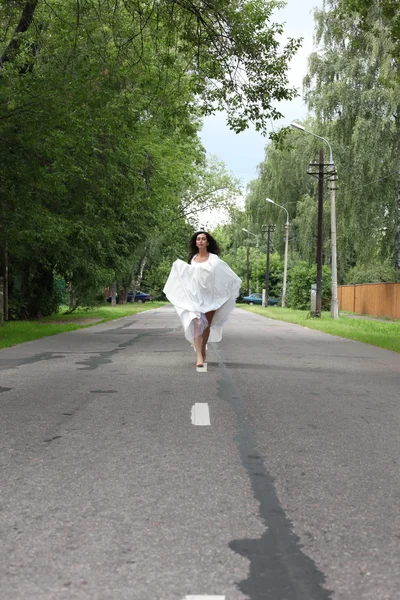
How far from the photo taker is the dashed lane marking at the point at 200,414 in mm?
7164

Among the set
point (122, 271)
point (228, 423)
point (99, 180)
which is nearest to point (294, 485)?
point (228, 423)

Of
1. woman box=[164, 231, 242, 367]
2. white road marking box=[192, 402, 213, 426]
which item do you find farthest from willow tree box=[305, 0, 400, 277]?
white road marking box=[192, 402, 213, 426]

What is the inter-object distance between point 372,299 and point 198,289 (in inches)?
1340

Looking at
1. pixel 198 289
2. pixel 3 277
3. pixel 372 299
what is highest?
pixel 3 277

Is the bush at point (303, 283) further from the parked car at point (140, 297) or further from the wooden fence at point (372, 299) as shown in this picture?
the parked car at point (140, 297)

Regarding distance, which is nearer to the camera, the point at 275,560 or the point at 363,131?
the point at 275,560

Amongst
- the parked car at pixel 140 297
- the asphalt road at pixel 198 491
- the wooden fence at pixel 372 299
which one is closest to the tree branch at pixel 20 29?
the asphalt road at pixel 198 491

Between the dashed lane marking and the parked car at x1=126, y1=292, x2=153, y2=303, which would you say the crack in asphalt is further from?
the parked car at x1=126, y1=292, x2=153, y2=303

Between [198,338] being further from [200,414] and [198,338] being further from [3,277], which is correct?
[3,277]

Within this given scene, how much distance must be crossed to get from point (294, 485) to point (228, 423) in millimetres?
2273

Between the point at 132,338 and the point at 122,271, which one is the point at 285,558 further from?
the point at 122,271

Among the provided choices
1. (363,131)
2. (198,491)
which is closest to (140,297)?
(363,131)

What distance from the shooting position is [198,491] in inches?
187

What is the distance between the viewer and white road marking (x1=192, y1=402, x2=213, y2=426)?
23.5ft
